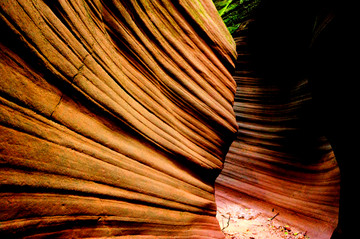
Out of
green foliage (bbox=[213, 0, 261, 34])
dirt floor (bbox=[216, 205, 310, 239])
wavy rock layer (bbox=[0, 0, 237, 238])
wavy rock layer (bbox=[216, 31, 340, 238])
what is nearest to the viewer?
wavy rock layer (bbox=[0, 0, 237, 238])

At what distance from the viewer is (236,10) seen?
702 centimetres

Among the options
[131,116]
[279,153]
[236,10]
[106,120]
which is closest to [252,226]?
[279,153]

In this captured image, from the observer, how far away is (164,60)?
6.66 ft

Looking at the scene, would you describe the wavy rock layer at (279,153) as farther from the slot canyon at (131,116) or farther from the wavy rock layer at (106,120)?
the wavy rock layer at (106,120)

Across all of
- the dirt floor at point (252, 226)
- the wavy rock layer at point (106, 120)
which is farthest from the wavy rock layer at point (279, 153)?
the wavy rock layer at point (106, 120)

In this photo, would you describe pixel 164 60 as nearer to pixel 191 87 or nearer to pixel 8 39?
pixel 191 87

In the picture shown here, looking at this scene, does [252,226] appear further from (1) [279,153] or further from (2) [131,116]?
(2) [131,116]

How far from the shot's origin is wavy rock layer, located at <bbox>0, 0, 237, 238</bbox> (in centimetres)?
93

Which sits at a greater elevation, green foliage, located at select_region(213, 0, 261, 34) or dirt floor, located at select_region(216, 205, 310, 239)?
green foliage, located at select_region(213, 0, 261, 34)

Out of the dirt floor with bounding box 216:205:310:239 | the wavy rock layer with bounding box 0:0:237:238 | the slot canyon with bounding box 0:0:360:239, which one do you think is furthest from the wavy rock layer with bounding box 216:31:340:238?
the wavy rock layer with bounding box 0:0:237:238

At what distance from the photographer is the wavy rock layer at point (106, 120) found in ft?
3.06

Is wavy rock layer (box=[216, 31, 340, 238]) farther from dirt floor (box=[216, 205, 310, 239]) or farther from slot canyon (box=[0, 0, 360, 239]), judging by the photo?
dirt floor (box=[216, 205, 310, 239])

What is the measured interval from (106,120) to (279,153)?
5.93m

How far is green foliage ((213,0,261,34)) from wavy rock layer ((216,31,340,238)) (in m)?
0.70
